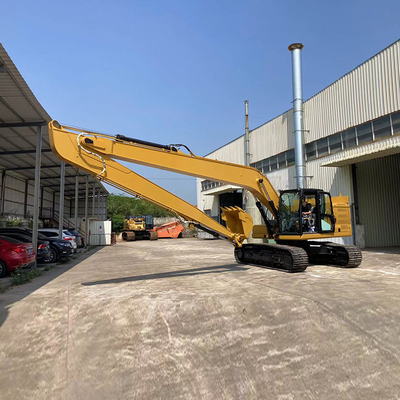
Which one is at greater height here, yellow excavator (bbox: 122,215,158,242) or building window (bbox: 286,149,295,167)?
building window (bbox: 286,149,295,167)

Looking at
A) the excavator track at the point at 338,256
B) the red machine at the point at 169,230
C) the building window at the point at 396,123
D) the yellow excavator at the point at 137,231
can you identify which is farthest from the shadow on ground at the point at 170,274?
the red machine at the point at 169,230

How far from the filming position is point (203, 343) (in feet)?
15.0

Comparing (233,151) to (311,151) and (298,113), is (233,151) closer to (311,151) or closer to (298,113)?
(298,113)

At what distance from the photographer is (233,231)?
10172mm

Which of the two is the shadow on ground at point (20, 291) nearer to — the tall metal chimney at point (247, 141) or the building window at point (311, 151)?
the building window at point (311, 151)

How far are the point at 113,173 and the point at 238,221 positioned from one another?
13.7 feet

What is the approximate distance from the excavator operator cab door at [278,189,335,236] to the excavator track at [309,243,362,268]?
840mm

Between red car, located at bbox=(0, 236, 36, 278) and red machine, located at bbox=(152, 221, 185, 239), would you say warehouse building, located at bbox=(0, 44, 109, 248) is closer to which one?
red car, located at bbox=(0, 236, 36, 278)

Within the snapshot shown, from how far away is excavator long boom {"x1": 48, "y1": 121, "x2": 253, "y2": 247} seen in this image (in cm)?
718

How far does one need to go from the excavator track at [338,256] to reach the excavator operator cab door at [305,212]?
840 millimetres

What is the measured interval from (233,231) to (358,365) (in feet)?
20.7

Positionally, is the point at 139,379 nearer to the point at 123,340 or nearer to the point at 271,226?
the point at 123,340

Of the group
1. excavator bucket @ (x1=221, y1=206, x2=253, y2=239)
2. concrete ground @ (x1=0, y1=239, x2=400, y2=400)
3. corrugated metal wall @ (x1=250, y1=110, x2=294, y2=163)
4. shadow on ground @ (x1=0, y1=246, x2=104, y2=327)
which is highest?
corrugated metal wall @ (x1=250, y1=110, x2=294, y2=163)

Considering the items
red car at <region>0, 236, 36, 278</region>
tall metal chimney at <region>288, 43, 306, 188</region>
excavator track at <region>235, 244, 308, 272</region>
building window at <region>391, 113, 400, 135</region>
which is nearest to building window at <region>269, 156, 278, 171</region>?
tall metal chimney at <region>288, 43, 306, 188</region>
